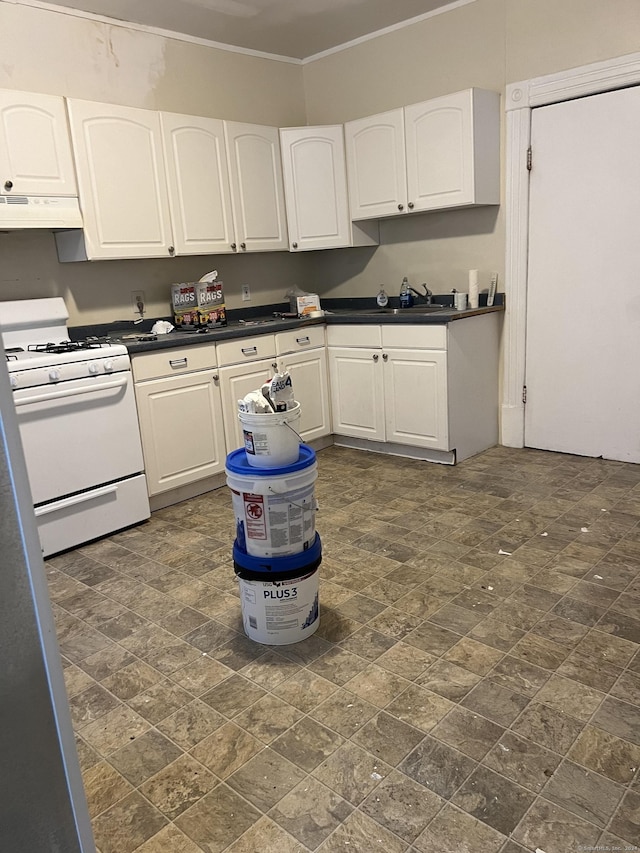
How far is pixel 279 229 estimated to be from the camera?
14.1 ft

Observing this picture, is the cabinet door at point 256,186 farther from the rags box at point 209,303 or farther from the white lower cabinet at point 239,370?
the white lower cabinet at point 239,370

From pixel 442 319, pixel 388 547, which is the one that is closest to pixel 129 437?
pixel 388 547

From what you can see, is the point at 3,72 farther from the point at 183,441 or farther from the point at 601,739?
the point at 601,739

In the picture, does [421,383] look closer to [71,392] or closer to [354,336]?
[354,336]

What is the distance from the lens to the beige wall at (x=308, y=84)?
10.9 feet

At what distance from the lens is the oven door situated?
2799 mm

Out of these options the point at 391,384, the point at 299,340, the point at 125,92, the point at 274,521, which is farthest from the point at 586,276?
the point at 125,92

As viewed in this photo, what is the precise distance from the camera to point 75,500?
9.74 feet

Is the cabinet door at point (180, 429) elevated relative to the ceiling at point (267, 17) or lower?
lower

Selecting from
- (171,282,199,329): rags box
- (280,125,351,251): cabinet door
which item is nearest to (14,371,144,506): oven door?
(171,282,199,329): rags box

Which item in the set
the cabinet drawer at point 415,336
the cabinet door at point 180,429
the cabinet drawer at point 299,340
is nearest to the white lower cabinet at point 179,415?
the cabinet door at point 180,429

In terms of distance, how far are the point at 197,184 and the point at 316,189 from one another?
880 mm

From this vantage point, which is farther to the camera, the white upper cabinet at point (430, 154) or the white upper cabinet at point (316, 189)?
the white upper cabinet at point (316, 189)

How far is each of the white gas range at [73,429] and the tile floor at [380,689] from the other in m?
0.16
